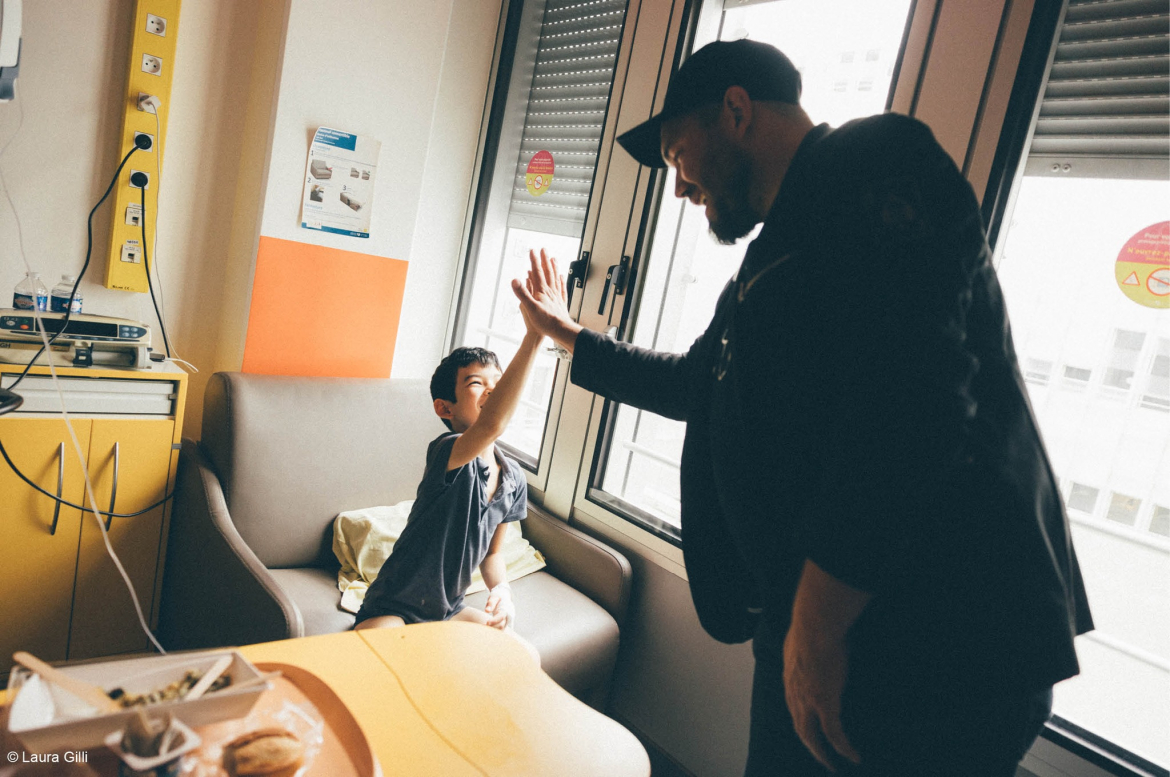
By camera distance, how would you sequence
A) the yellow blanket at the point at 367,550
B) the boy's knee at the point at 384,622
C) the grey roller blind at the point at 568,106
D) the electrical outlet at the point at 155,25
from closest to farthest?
the boy's knee at the point at 384,622
the yellow blanket at the point at 367,550
the electrical outlet at the point at 155,25
the grey roller blind at the point at 568,106

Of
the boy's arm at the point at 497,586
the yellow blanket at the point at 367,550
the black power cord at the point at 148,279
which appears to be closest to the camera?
the boy's arm at the point at 497,586

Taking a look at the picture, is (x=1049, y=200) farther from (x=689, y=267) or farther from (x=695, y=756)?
(x=695, y=756)

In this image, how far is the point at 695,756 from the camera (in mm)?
2086

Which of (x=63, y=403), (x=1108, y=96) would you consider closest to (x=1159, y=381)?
(x=1108, y=96)

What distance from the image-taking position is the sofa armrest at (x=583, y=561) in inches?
87.2

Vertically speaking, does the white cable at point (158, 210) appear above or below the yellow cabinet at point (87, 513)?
above

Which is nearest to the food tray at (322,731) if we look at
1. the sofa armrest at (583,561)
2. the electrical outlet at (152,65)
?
the sofa armrest at (583,561)

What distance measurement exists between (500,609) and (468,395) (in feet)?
1.82

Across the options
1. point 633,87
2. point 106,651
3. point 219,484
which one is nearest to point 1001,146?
point 633,87

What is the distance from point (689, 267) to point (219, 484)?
169 cm

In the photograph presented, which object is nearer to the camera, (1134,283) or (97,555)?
(1134,283)

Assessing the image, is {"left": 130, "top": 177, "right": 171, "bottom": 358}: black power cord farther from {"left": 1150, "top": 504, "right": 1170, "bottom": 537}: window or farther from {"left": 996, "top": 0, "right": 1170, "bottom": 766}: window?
{"left": 1150, "top": 504, "right": 1170, "bottom": 537}: window

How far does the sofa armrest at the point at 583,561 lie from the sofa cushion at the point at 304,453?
499 mm

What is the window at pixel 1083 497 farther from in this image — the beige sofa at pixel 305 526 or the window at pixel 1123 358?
the beige sofa at pixel 305 526
